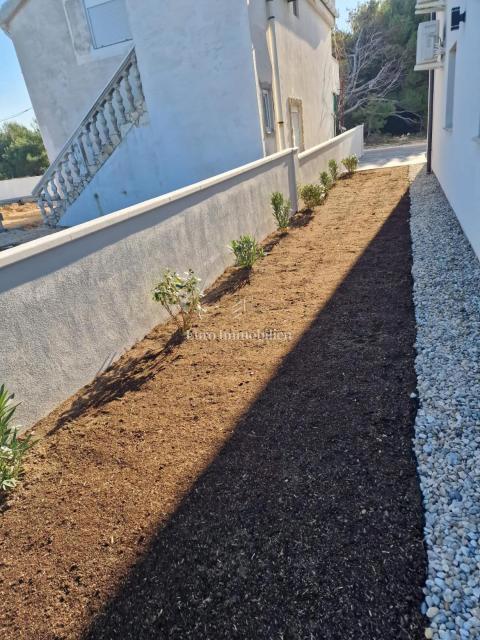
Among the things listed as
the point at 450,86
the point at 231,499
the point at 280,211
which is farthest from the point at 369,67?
the point at 231,499

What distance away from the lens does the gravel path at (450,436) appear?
165cm

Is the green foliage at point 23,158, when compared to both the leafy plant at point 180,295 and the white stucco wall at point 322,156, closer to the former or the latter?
the white stucco wall at point 322,156

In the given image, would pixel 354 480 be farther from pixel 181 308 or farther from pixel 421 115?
pixel 421 115

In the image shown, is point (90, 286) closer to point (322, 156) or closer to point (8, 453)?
point (8, 453)

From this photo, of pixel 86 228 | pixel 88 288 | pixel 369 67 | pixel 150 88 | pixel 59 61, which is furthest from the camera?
pixel 369 67

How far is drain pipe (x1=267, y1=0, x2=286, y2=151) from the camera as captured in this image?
8.39 m

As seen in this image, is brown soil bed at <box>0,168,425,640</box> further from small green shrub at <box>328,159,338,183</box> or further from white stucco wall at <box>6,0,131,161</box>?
small green shrub at <box>328,159,338,183</box>

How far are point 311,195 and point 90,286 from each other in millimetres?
6678

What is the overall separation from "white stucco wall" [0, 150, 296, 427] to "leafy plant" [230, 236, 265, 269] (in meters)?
0.46

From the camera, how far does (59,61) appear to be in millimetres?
9805

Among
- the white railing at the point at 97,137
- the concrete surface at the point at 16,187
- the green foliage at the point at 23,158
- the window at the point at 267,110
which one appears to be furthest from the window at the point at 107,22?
the green foliage at the point at 23,158

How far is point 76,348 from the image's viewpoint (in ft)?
10.9

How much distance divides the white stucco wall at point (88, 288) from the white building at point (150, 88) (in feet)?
11.0

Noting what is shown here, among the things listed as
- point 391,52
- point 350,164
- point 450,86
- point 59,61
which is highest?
point 391,52
